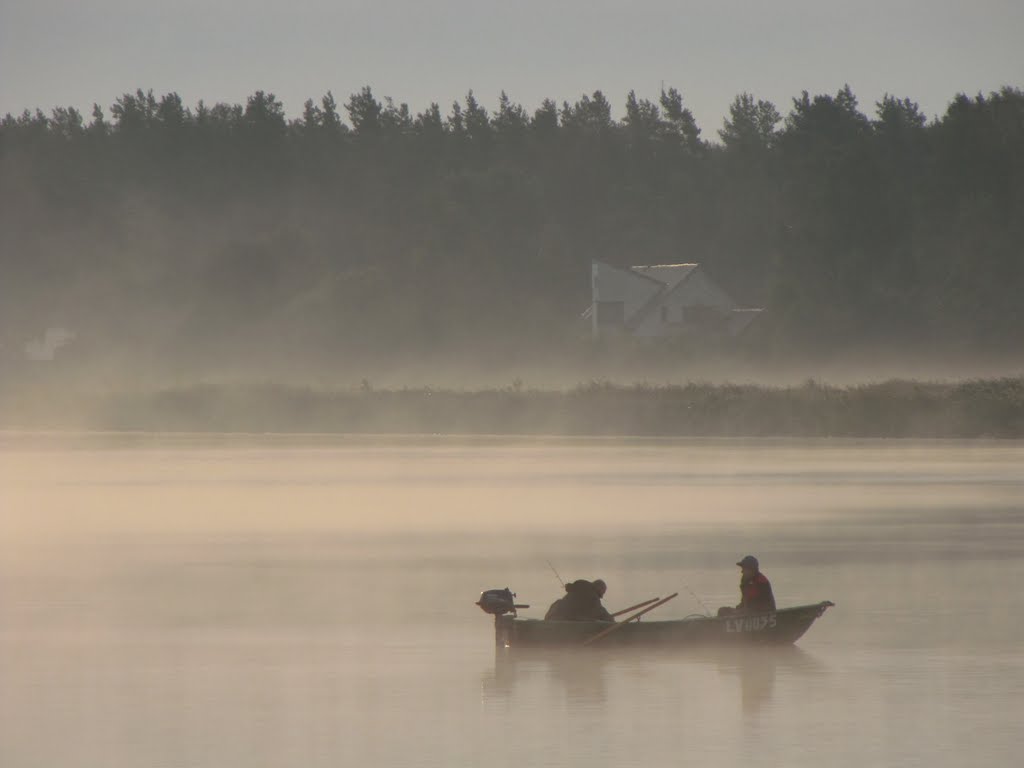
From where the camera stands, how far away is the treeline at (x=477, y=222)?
91.0m

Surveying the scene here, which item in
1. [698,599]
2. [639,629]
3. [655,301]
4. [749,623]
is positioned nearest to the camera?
[639,629]

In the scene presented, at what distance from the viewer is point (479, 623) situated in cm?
2120

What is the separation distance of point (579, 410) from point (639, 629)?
54.8 metres

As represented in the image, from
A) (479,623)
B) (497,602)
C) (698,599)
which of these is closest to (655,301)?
(698,599)

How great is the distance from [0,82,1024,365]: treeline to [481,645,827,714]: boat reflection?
69620 mm

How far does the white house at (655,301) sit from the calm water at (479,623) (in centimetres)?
6038

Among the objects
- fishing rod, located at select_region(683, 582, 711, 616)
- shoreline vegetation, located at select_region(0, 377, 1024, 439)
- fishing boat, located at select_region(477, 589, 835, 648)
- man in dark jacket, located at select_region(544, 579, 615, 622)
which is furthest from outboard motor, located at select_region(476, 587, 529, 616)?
shoreline vegetation, located at select_region(0, 377, 1024, 439)

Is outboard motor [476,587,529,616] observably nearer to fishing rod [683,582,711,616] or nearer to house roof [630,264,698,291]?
fishing rod [683,582,711,616]

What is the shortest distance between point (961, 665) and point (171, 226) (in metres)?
108

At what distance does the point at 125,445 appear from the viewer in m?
68.7

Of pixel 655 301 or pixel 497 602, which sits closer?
pixel 497 602

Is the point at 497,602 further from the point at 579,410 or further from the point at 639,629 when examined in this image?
the point at 579,410

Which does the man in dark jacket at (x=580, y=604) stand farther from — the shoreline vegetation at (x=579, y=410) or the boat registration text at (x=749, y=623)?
the shoreline vegetation at (x=579, y=410)

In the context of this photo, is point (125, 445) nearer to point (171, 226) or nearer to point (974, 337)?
point (974, 337)
